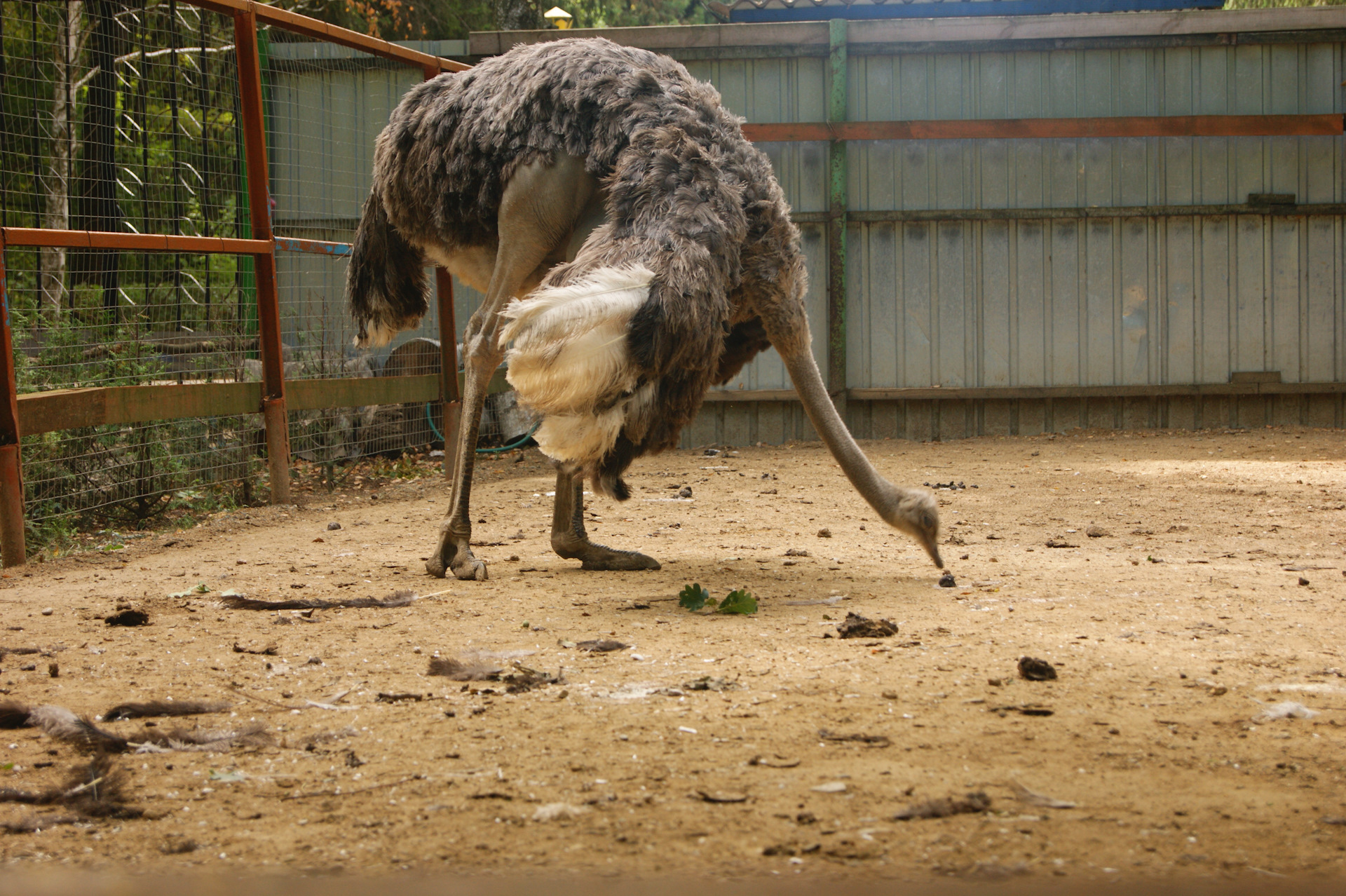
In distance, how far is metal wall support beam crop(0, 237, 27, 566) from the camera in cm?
487

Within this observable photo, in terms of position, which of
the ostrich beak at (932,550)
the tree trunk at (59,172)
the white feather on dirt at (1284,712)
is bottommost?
the white feather on dirt at (1284,712)

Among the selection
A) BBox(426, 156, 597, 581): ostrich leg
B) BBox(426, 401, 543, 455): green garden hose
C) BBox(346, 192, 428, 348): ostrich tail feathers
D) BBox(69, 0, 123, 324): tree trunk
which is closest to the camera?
BBox(426, 156, 597, 581): ostrich leg

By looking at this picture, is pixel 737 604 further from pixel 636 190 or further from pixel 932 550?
pixel 636 190

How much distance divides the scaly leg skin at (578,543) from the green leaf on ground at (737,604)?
0.96m

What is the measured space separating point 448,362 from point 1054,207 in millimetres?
5901

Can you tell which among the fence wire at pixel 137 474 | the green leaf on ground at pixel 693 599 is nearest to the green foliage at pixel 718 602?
the green leaf on ground at pixel 693 599

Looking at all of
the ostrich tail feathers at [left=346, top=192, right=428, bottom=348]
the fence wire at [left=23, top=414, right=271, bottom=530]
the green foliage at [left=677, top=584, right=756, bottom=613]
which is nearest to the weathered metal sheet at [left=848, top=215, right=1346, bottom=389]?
the fence wire at [left=23, top=414, right=271, bottom=530]

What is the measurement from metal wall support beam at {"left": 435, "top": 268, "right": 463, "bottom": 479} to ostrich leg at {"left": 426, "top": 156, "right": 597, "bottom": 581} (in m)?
3.22

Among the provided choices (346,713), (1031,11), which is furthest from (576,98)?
(1031,11)

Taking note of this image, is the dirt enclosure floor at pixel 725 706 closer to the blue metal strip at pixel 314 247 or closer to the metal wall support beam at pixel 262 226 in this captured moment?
the metal wall support beam at pixel 262 226

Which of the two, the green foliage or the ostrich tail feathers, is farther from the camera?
the ostrich tail feathers

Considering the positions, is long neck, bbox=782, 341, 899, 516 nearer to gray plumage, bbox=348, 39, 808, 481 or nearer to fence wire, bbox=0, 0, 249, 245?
gray plumage, bbox=348, 39, 808, 481

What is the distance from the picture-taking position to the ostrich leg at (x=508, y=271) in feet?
14.3

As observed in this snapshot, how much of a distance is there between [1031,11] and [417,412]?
Result: 23.8 feet
